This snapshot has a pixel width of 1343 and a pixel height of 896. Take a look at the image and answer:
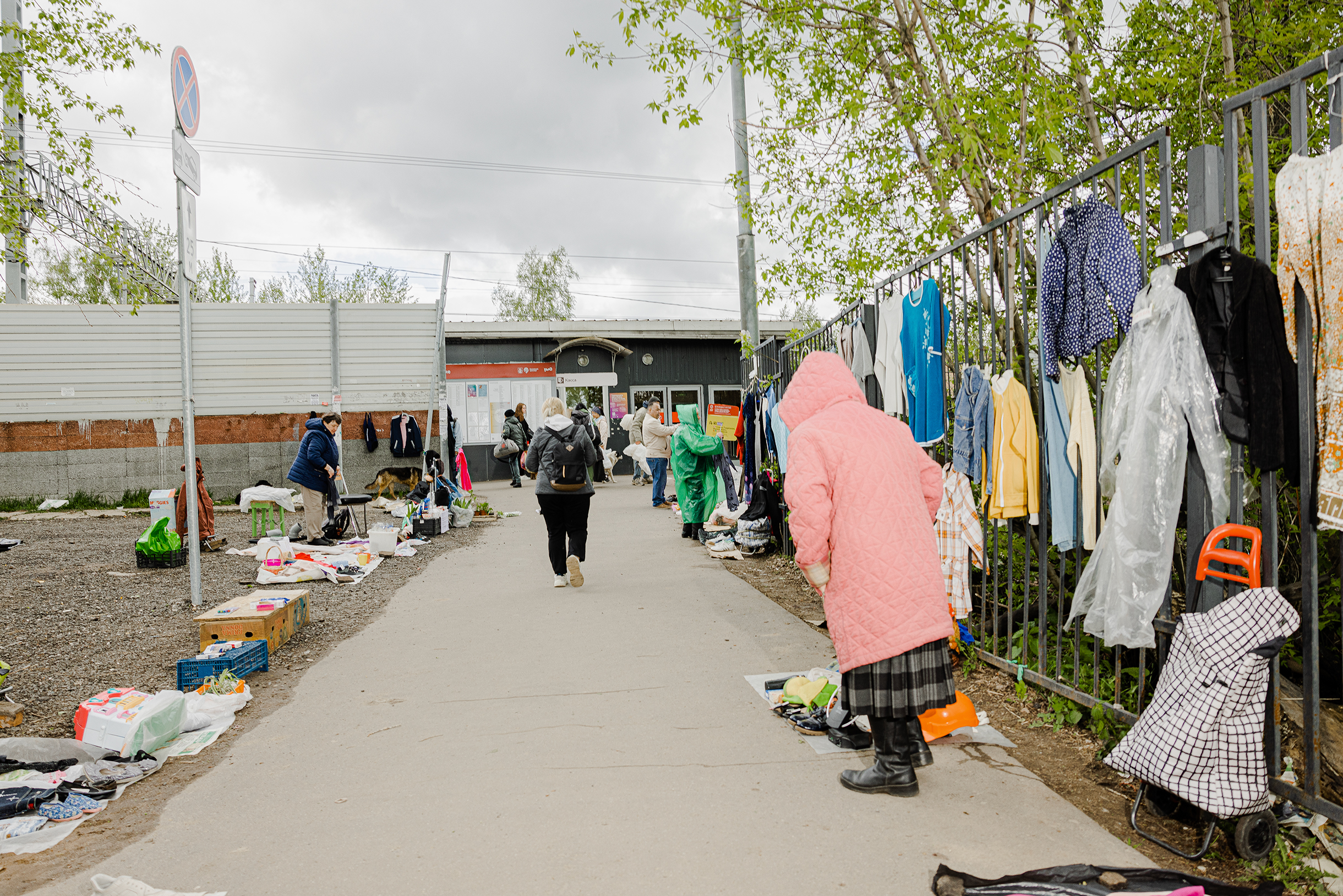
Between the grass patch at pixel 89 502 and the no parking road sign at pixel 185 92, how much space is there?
44.2 feet

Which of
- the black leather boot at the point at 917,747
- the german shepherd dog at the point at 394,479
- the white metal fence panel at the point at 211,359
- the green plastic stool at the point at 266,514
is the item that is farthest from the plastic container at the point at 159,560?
the black leather boot at the point at 917,747

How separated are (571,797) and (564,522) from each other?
4.90 m

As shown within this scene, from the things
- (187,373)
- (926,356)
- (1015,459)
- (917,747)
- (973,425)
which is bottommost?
(917,747)

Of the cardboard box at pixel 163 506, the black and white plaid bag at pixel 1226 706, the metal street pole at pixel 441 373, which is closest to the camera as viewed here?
the black and white plaid bag at pixel 1226 706

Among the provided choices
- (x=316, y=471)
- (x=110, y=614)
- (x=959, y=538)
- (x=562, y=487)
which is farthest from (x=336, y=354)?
(x=959, y=538)

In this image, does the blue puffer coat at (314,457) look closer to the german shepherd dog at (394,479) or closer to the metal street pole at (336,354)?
the german shepherd dog at (394,479)

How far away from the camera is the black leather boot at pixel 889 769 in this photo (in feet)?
11.6

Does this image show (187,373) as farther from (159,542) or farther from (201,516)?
(201,516)

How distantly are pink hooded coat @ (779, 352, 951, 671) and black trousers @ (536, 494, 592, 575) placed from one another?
478cm

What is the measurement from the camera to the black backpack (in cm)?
818

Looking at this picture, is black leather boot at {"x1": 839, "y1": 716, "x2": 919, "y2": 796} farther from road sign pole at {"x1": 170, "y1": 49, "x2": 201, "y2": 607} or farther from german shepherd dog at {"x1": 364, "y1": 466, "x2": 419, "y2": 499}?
german shepherd dog at {"x1": 364, "y1": 466, "x2": 419, "y2": 499}

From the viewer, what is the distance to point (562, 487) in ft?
26.9

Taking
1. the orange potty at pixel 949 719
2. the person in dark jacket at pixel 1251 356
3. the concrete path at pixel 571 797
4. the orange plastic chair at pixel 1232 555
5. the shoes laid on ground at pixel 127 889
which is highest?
the person in dark jacket at pixel 1251 356

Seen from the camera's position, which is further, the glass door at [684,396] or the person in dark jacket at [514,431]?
Result: the glass door at [684,396]
